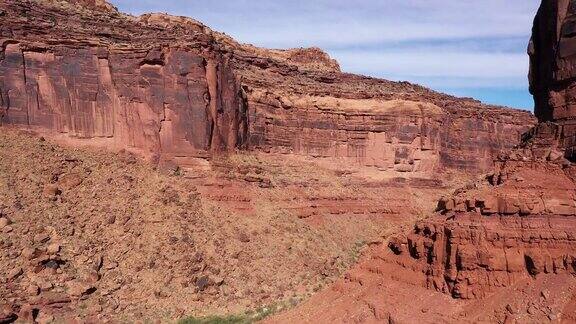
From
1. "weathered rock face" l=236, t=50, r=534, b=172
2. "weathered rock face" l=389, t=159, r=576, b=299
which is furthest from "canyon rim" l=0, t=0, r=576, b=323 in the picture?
"weathered rock face" l=236, t=50, r=534, b=172

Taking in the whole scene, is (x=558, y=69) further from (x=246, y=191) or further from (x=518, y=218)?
(x=246, y=191)

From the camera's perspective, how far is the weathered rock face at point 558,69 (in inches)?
693

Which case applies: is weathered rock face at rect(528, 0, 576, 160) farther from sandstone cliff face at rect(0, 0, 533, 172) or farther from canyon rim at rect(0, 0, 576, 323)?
sandstone cliff face at rect(0, 0, 533, 172)

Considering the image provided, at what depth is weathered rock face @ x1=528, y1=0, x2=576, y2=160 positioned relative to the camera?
693 inches

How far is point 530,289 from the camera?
52.5 ft

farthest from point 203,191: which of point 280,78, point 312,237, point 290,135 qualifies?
point 280,78

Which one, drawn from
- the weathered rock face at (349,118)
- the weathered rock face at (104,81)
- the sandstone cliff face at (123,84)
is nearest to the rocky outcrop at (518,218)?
the weathered rock face at (104,81)

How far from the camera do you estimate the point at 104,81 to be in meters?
35.2

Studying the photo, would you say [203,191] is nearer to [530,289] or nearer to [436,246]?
[436,246]

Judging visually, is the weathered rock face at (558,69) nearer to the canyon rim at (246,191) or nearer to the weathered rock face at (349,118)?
the canyon rim at (246,191)

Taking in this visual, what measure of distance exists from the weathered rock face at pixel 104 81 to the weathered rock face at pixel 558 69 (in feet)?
70.3

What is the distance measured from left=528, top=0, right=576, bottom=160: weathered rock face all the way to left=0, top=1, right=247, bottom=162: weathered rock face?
21432 millimetres

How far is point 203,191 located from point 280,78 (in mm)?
21058

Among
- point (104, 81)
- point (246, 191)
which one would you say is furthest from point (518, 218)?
point (104, 81)
